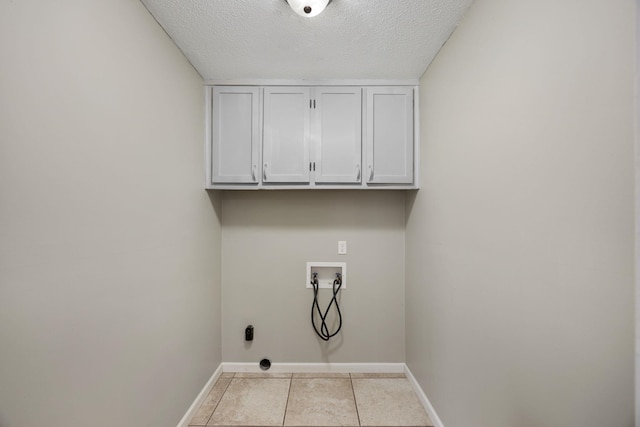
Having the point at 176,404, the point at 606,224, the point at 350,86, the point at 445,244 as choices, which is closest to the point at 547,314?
the point at 606,224

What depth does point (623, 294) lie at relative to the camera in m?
0.67

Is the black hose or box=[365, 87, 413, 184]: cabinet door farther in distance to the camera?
the black hose

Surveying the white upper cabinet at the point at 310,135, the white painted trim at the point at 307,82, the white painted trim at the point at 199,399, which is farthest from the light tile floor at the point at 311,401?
the white painted trim at the point at 307,82

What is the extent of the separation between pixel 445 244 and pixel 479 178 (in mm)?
519

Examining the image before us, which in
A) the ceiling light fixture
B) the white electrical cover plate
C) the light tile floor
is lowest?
the light tile floor

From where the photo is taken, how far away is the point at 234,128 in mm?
2078

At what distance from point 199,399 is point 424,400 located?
1.69m

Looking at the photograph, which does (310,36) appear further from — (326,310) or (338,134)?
(326,310)

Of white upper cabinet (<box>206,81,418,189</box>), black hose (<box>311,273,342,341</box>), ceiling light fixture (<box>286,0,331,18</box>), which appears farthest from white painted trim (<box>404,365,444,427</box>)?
ceiling light fixture (<box>286,0,331,18</box>)

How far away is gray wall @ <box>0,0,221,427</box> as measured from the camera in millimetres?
776

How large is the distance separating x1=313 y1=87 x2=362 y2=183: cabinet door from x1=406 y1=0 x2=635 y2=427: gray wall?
68 centimetres

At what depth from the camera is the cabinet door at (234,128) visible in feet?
6.81

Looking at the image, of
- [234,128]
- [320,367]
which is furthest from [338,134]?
[320,367]

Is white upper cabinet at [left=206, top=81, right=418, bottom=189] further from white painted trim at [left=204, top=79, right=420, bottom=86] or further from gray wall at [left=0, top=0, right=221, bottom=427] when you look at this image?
gray wall at [left=0, top=0, right=221, bottom=427]
